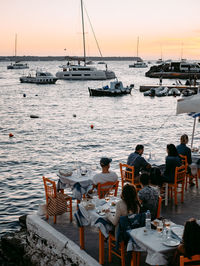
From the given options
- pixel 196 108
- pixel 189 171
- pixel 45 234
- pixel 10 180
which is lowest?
pixel 10 180

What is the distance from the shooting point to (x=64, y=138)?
24438mm

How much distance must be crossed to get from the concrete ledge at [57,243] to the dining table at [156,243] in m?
1.15

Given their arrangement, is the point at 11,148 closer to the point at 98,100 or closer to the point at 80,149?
the point at 80,149

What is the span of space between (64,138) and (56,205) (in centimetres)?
1691

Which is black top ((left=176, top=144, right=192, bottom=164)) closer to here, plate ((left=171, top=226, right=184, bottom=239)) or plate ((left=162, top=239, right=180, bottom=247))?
plate ((left=171, top=226, right=184, bottom=239))

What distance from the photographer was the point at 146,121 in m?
31.8

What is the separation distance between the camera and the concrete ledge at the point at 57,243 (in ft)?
20.2

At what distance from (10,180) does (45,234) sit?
8657 mm

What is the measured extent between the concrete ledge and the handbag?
0.28 metres

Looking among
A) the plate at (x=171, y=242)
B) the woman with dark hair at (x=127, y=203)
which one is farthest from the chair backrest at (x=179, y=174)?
the plate at (x=171, y=242)

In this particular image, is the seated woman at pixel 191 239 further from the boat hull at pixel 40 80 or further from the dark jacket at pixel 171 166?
the boat hull at pixel 40 80

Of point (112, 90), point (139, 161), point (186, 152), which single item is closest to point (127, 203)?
point (139, 161)

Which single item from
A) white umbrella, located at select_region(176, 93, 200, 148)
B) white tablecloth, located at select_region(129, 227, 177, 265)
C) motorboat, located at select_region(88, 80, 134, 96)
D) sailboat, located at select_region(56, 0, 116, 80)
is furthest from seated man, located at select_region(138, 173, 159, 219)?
sailboat, located at select_region(56, 0, 116, 80)

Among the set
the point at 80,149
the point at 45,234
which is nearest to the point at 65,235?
the point at 45,234
